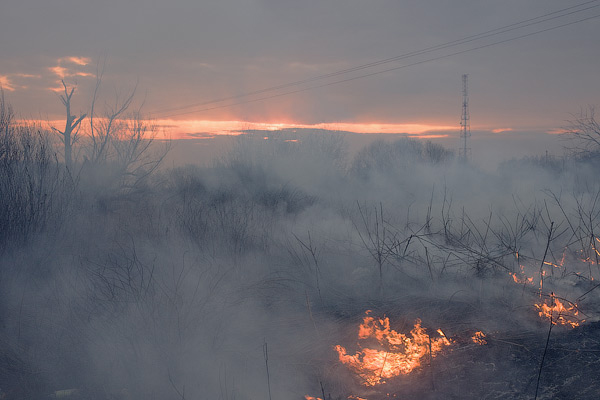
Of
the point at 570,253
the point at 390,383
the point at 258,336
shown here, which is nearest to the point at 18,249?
the point at 258,336

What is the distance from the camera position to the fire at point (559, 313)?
523cm

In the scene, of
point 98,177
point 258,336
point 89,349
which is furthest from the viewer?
point 98,177

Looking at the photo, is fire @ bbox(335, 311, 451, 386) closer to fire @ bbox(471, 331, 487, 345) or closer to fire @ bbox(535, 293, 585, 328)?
fire @ bbox(471, 331, 487, 345)

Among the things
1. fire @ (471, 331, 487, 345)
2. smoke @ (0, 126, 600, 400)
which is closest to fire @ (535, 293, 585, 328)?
smoke @ (0, 126, 600, 400)

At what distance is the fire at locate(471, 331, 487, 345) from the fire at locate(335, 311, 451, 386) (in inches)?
12.3

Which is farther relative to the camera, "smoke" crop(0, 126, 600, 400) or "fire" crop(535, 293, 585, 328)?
"fire" crop(535, 293, 585, 328)

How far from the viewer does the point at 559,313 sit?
5.49 metres

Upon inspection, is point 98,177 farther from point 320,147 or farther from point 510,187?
point 510,187

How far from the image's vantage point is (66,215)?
7.89 m

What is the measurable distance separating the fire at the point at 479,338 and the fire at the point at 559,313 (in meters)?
0.91

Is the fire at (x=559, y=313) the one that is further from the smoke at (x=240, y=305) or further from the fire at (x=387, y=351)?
the fire at (x=387, y=351)

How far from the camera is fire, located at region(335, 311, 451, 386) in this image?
14.6 ft

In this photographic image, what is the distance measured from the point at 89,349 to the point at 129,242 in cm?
421

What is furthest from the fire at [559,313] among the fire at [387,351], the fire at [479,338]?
the fire at [387,351]
